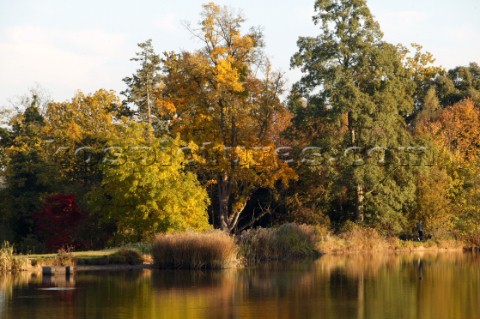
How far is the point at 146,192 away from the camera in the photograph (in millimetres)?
40062

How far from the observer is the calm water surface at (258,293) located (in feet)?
Answer: 69.6

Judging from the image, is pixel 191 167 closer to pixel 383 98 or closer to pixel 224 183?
pixel 224 183

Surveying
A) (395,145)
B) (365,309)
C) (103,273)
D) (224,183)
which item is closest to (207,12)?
(224,183)

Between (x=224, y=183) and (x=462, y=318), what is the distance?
29.1 m

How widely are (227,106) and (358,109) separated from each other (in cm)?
746

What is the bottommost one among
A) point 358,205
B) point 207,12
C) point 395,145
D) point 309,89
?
point 358,205

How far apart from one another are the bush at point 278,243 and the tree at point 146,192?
3.77 metres

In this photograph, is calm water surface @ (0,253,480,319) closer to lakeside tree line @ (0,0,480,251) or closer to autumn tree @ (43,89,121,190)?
lakeside tree line @ (0,0,480,251)

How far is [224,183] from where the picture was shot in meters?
48.4

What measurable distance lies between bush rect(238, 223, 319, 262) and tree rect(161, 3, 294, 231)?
6.31m

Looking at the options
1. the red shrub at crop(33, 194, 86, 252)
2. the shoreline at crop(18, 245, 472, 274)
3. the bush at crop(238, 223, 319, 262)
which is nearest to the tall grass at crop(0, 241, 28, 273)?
the shoreline at crop(18, 245, 472, 274)

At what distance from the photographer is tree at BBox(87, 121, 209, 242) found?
129 ft

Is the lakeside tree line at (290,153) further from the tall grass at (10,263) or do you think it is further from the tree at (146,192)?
the tall grass at (10,263)

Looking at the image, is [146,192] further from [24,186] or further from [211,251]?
[24,186]
